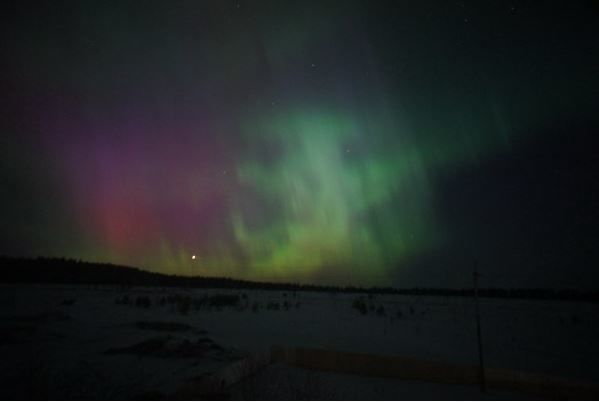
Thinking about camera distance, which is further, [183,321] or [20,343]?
[183,321]

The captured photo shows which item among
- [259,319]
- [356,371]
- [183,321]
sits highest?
[356,371]

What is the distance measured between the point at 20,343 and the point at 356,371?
12.6 metres

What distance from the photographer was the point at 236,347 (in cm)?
1541

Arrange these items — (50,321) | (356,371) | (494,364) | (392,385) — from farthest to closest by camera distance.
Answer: (50,321) → (494,364) → (356,371) → (392,385)

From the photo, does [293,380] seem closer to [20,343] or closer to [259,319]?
[20,343]

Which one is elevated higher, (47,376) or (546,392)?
(47,376)

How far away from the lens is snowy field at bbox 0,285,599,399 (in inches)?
374

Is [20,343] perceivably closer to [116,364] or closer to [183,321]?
[116,364]

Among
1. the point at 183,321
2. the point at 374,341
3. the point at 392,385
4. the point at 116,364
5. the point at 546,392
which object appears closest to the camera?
the point at 546,392

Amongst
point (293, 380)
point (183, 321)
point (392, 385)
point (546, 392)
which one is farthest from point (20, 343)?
point (546, 392)

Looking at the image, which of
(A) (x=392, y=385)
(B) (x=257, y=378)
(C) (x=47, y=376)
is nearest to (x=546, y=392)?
(A) (x=392, y=385)

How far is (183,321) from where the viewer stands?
21297 millimetres

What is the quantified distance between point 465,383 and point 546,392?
1.89 metres

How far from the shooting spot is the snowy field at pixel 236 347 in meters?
9.51
